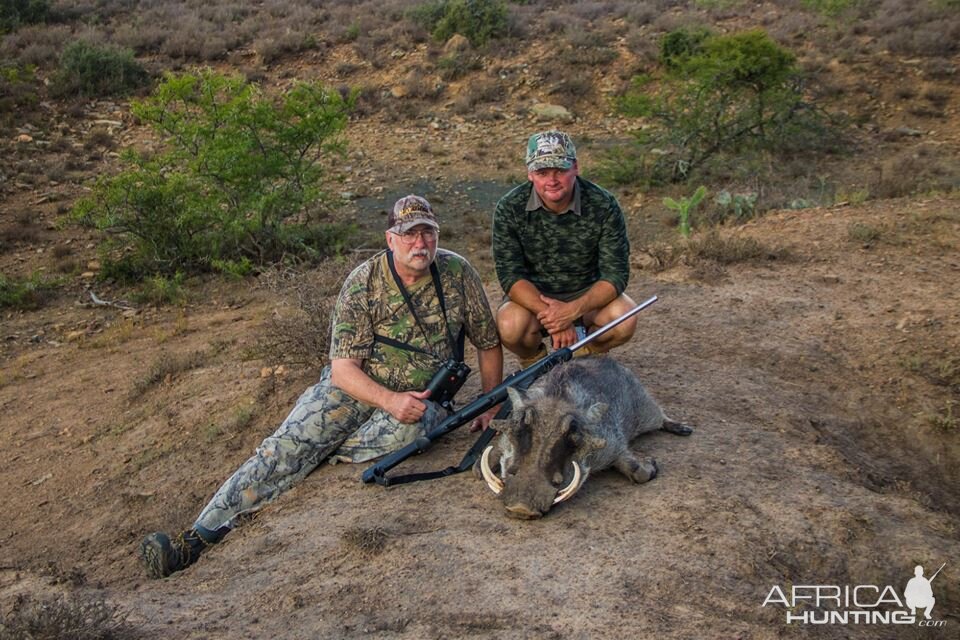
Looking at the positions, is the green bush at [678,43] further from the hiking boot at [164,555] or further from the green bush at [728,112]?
the hiking boot at [164,555]

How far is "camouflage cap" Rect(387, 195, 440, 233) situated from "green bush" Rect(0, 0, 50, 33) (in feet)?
67.6

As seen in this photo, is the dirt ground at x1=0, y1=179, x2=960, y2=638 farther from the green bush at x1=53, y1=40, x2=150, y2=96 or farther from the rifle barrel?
the green bush at x1=53, y1=40, x2=150, y2=96

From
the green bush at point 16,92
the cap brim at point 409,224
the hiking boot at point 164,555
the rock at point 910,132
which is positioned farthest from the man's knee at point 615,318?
the green bush at point 16,92

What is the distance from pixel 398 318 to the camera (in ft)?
17.3

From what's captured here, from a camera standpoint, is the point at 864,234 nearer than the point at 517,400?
No

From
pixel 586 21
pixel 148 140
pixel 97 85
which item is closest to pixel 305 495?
pixel 148 140

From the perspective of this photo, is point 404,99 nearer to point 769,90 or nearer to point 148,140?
point 148,140

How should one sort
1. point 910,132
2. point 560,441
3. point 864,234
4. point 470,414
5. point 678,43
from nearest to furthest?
1. point 560,441
2. point 470,414
3. point 864,234
4. point 910,132
5. point 678,43

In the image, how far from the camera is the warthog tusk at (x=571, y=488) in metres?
4.11

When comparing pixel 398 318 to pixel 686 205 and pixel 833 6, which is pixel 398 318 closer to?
pixel 686 205

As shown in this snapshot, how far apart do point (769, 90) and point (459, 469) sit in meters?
12.8

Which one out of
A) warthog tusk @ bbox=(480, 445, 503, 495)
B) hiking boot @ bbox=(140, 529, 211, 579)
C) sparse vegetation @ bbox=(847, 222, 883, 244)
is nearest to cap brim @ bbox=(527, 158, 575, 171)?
warthog tusk @ bbox=(480, 445, 503, 495)

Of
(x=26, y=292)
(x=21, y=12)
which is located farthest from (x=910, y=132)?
(x=21, y=12)

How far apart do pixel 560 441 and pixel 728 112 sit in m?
13.1
